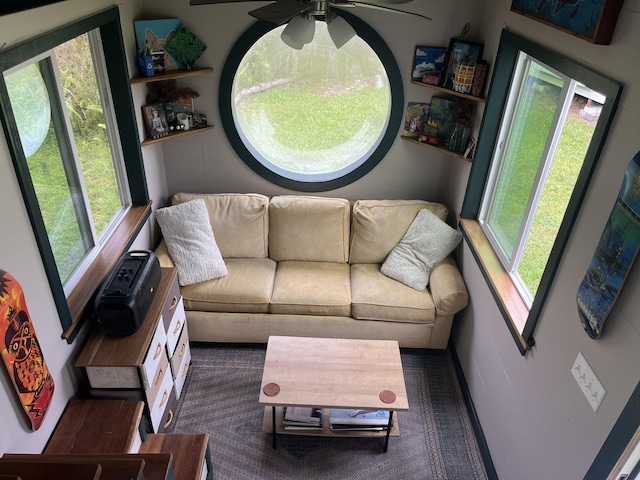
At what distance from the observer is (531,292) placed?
2.65m

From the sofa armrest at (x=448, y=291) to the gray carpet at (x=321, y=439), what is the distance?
49cm

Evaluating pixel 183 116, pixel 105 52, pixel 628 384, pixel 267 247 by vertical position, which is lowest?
pixel 267 247

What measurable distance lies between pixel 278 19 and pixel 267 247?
2.29m

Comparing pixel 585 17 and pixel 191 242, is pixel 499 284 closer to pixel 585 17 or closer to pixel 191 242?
pixel 585 17

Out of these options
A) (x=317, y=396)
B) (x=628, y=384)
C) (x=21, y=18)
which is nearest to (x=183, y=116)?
(x=21, y=18)

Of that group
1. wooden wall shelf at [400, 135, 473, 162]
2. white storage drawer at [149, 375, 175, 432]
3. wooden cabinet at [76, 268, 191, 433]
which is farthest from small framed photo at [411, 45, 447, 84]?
white storage drawer at [149, 375, 175, 432]

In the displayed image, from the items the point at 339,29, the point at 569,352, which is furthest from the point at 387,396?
the point at 339,29

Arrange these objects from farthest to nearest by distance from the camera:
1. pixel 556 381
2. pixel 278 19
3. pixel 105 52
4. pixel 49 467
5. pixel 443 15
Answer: pixel 443 15 → pixel 105 52 → pixel 556 381 → pixel 278 19 → pixel 49 467

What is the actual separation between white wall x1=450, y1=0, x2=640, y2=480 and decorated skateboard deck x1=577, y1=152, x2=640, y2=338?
0.12 feet

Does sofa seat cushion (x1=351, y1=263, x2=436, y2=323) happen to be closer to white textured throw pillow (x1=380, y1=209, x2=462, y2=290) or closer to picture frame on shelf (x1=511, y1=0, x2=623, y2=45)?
white textured throw pillow (x1=380, y1=209, x2=462, y2=290)

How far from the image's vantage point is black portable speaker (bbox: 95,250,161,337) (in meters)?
2.52

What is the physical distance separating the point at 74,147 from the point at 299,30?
1.50 m

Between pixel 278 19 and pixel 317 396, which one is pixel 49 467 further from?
pixel 278 19

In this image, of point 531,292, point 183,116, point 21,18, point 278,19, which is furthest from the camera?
point 183,116
